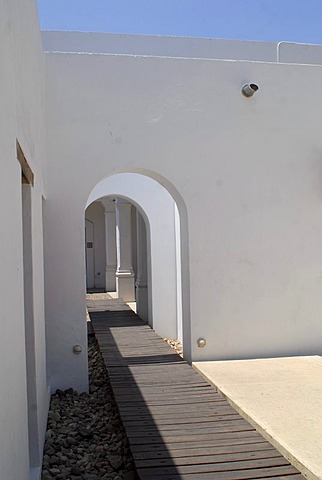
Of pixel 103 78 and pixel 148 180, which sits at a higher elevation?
pixel 103 78

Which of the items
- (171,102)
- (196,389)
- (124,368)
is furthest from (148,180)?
(196,389)

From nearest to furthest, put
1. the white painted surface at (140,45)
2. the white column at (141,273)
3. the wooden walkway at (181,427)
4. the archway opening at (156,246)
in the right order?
the wooden walkway at (181,427) → the archway opening at (156,246) → the white painted surface at (140,45) → the white column at (141,273)

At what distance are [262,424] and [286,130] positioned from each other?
425 centimetres

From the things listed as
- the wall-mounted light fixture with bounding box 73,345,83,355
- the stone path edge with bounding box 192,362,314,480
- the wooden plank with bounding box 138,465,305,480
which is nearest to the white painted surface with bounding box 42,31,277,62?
the wall-mounted light fixture with bounding box 73,345,83,355

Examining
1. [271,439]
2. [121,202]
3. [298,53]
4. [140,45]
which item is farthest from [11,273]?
[121,202]

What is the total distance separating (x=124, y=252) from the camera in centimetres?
1602

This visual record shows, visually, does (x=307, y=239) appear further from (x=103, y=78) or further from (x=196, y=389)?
(x=103, y=78)

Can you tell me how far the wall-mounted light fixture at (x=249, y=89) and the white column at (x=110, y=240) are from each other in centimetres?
1122

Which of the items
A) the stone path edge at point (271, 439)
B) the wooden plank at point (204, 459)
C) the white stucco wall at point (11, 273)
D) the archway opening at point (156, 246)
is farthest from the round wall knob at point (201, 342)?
the white stucco wall at point (11, 273)

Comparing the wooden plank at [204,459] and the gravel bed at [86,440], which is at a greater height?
the wooden plank at [204,459]

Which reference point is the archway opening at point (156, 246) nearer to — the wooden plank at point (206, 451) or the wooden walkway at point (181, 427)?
the wooden walkway at point (181, 427)

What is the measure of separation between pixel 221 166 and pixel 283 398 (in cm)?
318

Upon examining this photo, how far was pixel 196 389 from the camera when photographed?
6008 mm

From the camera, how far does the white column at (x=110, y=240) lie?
18.3 meters
